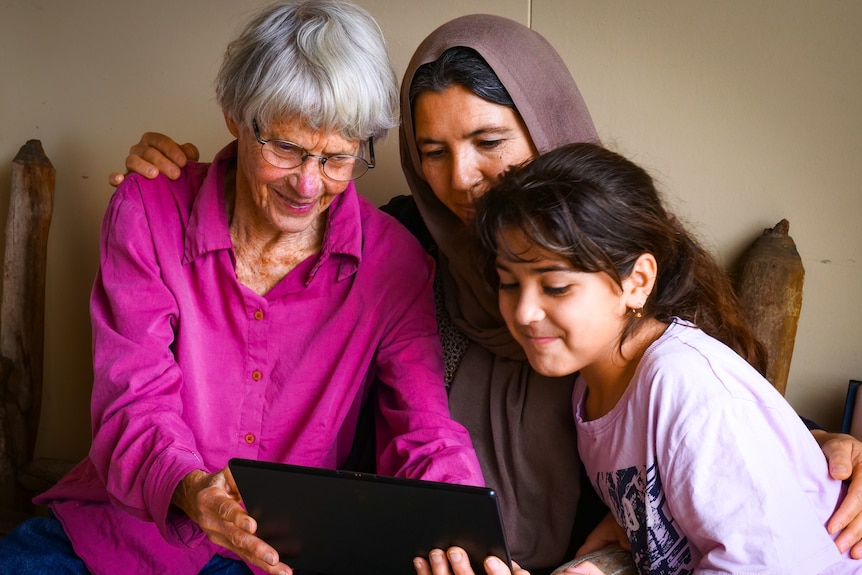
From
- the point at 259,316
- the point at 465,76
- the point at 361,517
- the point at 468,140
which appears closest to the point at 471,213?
the point at 468,140

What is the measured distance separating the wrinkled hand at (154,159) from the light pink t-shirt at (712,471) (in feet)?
3.60

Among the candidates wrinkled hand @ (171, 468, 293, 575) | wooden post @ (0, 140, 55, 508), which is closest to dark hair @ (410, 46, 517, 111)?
wrinkled hand @ (171, 468, 293, 575)

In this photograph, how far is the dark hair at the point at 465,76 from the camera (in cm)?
177

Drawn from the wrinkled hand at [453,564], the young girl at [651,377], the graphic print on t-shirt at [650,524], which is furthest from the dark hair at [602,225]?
the wrinkled hand at [453,564]

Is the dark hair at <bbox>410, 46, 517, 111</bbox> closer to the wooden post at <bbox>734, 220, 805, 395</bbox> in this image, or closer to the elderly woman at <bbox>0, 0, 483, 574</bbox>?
the elderly woman at <bbox>0, 0, 483, 574</bbox>

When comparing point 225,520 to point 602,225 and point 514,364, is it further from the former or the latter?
point 602,225

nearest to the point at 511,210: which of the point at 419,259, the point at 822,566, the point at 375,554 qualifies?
the point at 419,259

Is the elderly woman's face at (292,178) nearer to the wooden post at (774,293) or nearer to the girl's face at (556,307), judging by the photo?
the girl's face at (556,307)

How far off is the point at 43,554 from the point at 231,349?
0.56 metres

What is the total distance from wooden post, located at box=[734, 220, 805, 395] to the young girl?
46 cm

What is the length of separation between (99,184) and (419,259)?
1.36 metres

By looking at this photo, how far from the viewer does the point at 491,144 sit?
1.81 meters

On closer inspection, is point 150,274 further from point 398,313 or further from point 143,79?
point 143,79

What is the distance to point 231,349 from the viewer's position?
188 cm
